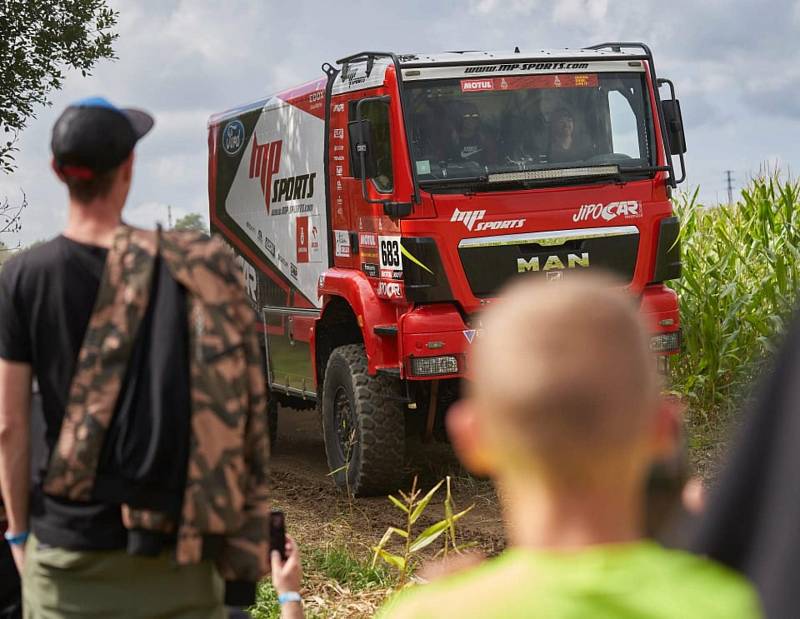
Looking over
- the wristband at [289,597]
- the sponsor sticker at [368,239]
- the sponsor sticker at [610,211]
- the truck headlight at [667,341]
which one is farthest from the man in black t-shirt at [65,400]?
the truck headlight at [667,341]

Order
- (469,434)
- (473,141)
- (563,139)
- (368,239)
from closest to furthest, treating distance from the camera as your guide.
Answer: (469,434) < (473,141) < (563,139) < (368,239)

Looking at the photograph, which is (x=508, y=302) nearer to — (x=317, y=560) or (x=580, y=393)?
(x=580, y=393)

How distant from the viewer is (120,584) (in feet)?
9.09

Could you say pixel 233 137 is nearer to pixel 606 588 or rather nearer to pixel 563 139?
pixel 563 139

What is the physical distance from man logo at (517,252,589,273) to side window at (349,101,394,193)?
1.07 metres

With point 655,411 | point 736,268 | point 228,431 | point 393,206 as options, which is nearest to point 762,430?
point 655,411

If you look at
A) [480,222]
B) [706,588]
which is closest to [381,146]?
[480,222]

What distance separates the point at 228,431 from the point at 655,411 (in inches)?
56.5

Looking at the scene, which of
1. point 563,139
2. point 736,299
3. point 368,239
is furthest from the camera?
point 736,299

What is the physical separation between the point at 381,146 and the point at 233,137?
3607 mm

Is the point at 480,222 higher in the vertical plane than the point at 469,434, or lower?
higher

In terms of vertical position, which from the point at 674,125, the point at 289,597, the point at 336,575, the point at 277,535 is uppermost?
the point at 674,125

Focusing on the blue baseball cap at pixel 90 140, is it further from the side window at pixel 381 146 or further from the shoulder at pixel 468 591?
the side window at pixel 381 146

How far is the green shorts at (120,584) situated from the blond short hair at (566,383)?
154 centimetres
